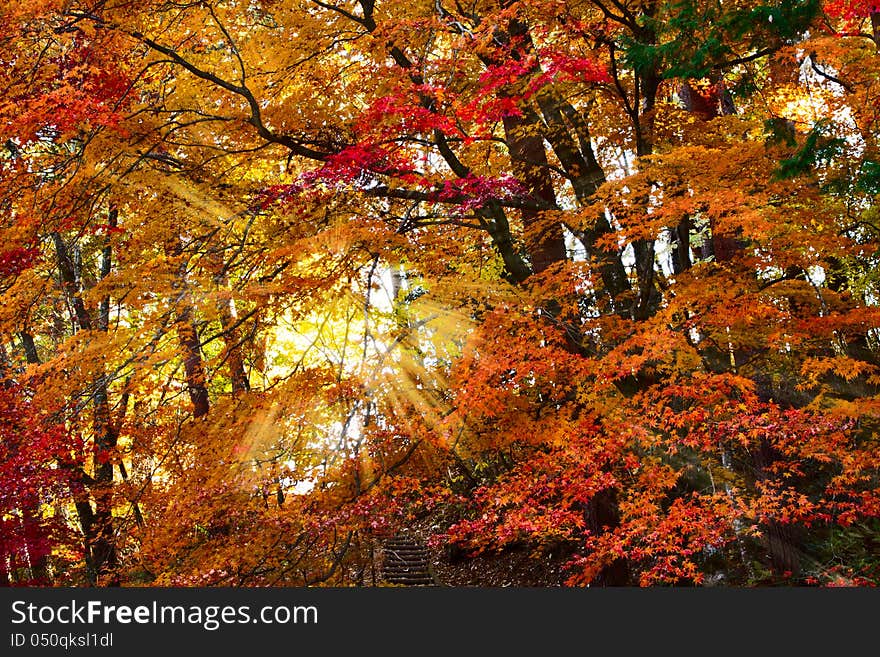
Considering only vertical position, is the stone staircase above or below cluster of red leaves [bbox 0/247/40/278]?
below

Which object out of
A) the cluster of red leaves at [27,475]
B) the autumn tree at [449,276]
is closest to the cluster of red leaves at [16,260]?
the autumn tree at [449,276]

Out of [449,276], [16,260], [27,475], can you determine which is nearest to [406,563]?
[449,276]

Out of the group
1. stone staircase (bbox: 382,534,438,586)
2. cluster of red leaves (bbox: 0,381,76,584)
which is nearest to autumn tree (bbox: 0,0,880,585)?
cluster of red leaves (bbox: 0,381,76,584)

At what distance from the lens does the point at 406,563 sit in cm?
1572

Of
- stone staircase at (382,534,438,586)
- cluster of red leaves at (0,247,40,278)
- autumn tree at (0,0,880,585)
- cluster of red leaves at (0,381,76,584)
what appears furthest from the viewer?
stone staircase at (382,534,438,586)

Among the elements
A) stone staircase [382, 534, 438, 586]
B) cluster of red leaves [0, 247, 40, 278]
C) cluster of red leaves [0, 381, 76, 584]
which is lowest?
stone staircase [382, 534, 438, 586]

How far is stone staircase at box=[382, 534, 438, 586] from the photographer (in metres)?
15.0

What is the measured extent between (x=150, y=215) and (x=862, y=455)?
957 centimetres

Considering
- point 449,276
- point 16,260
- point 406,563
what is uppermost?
point 16,260

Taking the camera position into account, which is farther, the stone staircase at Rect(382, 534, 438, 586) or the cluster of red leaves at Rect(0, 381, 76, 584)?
the stone staircase at Rect(382, 534, 438, 586)

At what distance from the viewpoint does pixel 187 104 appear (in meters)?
8.91

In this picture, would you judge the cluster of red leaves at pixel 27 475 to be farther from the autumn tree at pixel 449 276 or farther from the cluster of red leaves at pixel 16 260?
the cluster of red leaves at pixel 16 260

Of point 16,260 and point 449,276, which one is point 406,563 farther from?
point 16,260

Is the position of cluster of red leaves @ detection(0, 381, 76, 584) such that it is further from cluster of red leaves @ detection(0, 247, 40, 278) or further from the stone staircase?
the stone staircase
